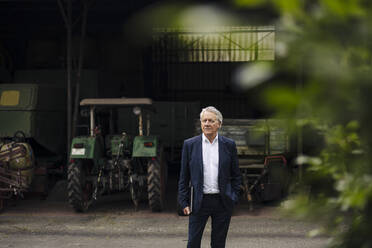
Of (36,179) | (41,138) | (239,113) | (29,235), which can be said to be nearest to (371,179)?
(29,235)

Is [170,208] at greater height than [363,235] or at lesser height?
lesser

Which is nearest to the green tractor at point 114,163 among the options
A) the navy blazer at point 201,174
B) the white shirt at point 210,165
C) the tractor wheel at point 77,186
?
the tractor wheel at point 77,186

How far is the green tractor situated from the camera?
412 inches

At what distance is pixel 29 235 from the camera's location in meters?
9.02

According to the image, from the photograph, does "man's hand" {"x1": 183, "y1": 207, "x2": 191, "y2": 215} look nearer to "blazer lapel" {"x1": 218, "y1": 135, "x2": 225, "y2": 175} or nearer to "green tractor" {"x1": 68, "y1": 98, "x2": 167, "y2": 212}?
"blazer lapel" {"x1": 218, "y1": 135, "x2": 225, "y2": 175}

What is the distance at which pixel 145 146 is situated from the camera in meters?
10.5

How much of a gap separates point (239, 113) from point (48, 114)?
7651 millimetres

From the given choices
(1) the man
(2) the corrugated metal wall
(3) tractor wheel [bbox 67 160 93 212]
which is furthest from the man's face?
(2) the corrugated metal wall

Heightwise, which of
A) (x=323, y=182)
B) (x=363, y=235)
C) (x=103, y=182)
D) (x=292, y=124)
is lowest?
(x=103, y=182)

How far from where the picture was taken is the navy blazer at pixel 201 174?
5305mm

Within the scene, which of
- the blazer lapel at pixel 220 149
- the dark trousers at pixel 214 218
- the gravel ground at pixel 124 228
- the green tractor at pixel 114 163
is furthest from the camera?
the green tractor at pixel 114 163

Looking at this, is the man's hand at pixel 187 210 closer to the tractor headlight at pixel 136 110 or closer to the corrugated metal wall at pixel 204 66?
the tractor headlight at pixel 136 110

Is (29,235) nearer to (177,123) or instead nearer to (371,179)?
(177,123)

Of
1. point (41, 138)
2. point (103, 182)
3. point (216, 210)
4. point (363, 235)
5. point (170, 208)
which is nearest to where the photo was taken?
point (363, 235)
